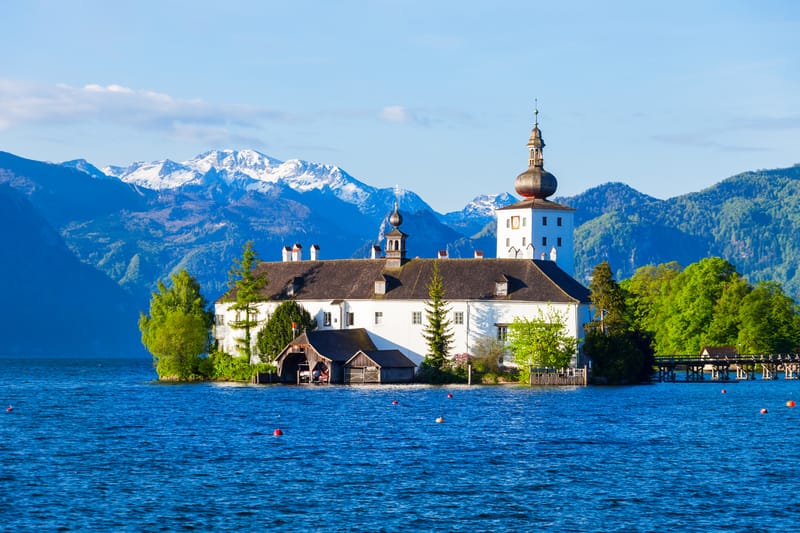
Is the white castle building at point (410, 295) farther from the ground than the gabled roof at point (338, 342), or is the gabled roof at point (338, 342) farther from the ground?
the white castle building at point (410, 295)

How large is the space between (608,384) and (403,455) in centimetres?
5573

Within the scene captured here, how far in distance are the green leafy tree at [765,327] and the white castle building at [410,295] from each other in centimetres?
3284

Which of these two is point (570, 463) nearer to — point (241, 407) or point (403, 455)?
point (403, 455)

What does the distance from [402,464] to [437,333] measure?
57710 mm

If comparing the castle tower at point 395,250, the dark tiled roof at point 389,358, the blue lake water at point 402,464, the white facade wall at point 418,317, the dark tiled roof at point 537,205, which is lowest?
the blue lake water at point 402,464

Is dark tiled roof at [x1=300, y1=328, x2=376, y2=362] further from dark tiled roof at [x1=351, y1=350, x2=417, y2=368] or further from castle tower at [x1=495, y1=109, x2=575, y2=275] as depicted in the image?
castle tower at [x1=495, y1=109, x2=575, y2=275]

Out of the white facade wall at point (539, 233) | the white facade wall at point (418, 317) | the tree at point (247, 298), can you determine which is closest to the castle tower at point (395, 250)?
the white facade wall at point (418, 317)

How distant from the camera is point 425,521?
4444cm

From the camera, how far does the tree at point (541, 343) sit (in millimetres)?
111500

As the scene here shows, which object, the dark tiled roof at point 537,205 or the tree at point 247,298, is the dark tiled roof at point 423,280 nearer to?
the tree at point 247,298

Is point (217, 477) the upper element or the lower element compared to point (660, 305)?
lower

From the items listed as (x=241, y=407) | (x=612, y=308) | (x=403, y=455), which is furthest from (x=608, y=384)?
(x=403, y=455)

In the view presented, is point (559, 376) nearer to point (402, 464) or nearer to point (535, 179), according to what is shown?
point (535, 179)

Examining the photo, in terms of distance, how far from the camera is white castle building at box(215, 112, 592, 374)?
381 ft
